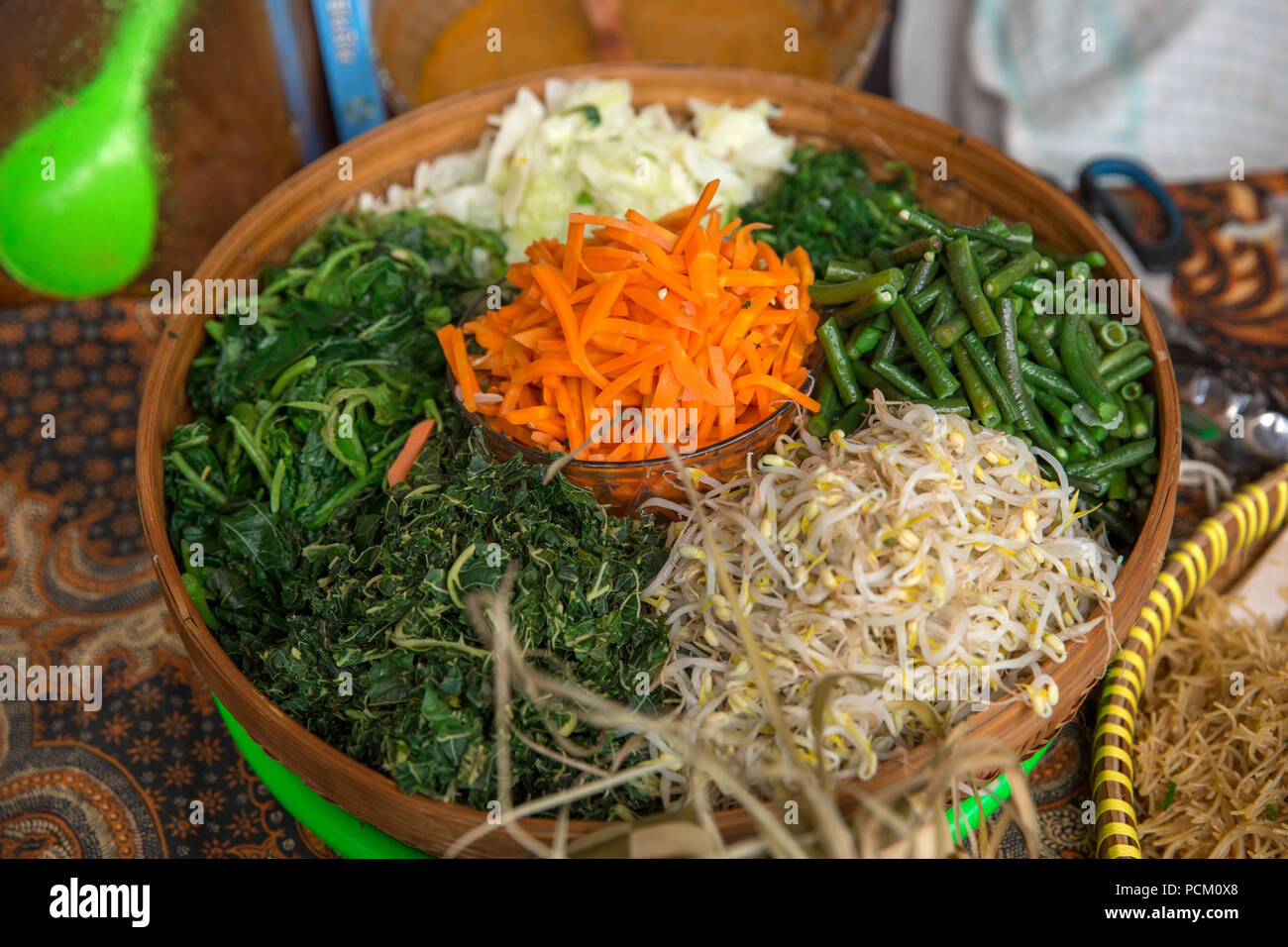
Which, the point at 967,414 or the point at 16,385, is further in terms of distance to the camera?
the point at 16,385

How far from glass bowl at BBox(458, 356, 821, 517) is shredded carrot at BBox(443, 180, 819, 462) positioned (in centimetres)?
3

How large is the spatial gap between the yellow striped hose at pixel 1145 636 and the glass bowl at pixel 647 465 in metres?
1.09

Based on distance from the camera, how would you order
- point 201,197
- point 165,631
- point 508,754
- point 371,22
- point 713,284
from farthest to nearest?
point 371,22, point 201,197, point 165,631, point 713,284, point 508,754

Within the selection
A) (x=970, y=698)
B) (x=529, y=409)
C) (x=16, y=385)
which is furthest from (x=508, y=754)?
(x=16, y=385)

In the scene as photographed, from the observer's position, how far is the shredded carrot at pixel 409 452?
2752mm

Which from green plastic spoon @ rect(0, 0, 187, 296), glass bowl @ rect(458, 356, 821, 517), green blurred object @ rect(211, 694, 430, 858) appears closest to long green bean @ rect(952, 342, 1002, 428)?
glass bowl @ rect(458, 356, 821, 517)

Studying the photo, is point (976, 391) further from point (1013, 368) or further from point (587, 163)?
point (587, 163)

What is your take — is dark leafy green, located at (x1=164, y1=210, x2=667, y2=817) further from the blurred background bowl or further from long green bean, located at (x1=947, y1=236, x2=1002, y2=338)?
the blurred background bowl

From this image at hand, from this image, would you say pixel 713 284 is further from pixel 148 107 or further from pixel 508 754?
pixel 148 107

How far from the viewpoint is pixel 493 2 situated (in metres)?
4.86

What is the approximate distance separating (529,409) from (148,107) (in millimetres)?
2683

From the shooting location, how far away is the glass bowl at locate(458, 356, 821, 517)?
2.55 meters

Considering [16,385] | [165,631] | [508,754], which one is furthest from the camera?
[16,385]

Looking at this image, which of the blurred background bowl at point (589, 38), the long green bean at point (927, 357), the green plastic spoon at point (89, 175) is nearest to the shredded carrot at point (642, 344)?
the long green bean at point (927, 357)
